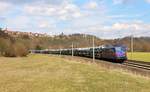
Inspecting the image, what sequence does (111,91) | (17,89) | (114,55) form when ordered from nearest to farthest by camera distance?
(111,91), (17,89), (114,55)

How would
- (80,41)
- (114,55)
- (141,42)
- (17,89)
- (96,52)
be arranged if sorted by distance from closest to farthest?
(17,89) < (114,55) < (96,52) < (141,42) < (80,41)

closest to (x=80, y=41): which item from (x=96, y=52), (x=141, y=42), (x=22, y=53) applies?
(x=141, y=42)

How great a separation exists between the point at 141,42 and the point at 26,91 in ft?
415

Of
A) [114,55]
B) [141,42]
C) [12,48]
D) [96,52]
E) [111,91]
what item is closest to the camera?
[111,91]

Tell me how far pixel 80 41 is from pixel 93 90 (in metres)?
146

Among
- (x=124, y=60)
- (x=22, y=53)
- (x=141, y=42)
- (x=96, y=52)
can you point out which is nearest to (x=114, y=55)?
(x=124, y=60)

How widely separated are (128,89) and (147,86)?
2340mm

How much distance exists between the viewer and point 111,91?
2169 cm

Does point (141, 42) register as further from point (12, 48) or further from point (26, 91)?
point (26, 91)

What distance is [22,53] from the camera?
12112 cm

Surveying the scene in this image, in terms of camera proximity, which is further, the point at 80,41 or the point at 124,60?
the point at 80,41

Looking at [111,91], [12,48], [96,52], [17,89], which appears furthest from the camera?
[12,48]

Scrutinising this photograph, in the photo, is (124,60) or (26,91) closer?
(26,91)

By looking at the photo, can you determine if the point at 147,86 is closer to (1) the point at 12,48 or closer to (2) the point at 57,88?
(2) the point at 57,88
